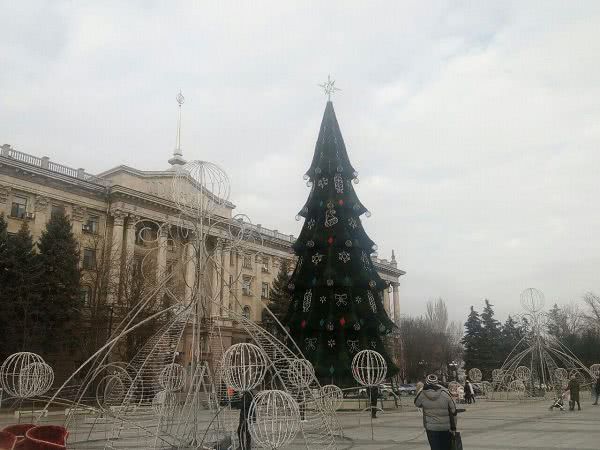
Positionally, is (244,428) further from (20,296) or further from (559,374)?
(20,296)

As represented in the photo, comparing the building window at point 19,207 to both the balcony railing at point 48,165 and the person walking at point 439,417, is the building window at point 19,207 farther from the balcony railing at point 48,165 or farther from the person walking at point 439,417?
the person walking at point 439,417

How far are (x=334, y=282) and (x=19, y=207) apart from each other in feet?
95.8

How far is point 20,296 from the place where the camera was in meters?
33.0

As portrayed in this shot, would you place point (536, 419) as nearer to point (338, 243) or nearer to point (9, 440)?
point (338, 243)

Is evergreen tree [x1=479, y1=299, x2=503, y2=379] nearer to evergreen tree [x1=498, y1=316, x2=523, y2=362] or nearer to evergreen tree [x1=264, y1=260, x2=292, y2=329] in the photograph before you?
evergreen tree [x1=498, y1=316, x2=523, y2=362]

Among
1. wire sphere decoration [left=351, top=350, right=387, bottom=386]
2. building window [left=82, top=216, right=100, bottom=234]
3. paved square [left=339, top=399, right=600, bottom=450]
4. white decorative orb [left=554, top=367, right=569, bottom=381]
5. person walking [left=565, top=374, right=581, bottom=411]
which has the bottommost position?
paved square [left=339, top=399, right=600, bottom=450]

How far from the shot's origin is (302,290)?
2319 cm

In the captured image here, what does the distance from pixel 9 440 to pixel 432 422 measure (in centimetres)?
572

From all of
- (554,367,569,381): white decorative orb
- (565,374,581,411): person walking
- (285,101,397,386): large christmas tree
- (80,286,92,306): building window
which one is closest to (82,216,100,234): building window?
(80,286,92,306): building window

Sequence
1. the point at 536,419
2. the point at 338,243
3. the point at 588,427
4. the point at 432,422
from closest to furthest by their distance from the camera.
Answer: the point at 432,422 → the point at 588,427 → the point at 536,419 → the point at 338,243

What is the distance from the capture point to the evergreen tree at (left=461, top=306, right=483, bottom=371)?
67000 millimetres

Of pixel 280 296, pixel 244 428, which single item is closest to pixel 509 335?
pixel 280 296

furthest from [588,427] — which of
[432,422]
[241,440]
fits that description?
A: [241,440]

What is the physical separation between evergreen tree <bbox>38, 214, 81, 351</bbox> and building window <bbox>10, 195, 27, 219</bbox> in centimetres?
541
